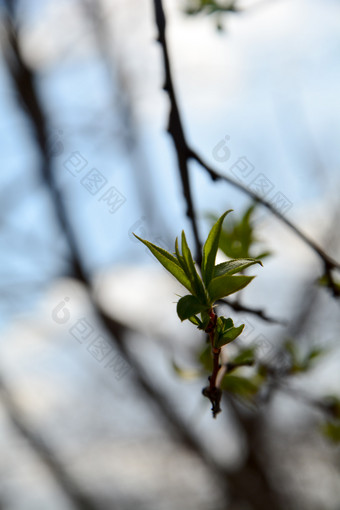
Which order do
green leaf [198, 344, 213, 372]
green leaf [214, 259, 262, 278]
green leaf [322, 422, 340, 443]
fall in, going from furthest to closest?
green leaf [322, 422, 340, 443] → green leaf [198, 344, 213, 372] → green leaf [214, 259, 262, 278]

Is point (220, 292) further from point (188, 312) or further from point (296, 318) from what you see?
point (296, 318)

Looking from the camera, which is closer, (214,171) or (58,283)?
(214,171)

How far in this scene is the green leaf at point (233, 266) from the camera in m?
0.37

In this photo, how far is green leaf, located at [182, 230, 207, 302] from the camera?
41 cm

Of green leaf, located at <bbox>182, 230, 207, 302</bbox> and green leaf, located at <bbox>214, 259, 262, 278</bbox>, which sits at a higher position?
green leaf, located at <bbox>182, 230, 207, 302</bbox>

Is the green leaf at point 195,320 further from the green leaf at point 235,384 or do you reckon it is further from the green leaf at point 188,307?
the green leaf at point 235,384

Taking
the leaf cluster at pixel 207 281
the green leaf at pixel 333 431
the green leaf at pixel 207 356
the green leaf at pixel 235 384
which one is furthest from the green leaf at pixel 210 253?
the green leaf at pixel 333 431

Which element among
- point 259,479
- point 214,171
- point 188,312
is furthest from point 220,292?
point 259,479

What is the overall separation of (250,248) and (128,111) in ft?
8.50

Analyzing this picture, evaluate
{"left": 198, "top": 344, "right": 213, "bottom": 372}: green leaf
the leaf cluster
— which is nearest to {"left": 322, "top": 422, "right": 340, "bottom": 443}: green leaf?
{"left": 198, "top": 344, "right": 213, "bottom": 372}: green leaf

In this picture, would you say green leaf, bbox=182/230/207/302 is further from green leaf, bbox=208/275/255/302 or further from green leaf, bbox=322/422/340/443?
green leaf, bbox=322/422/340/443

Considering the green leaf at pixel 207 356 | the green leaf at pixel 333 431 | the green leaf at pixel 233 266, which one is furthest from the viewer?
the green leaf at pixel 333 431

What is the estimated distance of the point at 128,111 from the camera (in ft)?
10.4

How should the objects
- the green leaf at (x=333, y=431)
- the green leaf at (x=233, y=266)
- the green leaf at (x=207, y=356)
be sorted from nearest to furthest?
the green leaf at (x=233, y=266), the green leaf at (x=207, y=356), the green leaf at (x=333, y=431)
